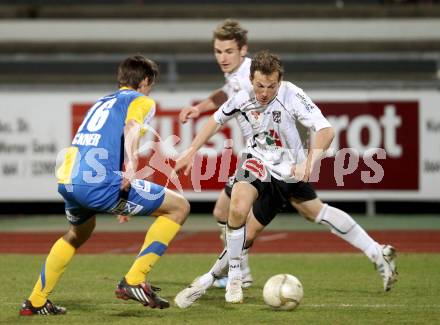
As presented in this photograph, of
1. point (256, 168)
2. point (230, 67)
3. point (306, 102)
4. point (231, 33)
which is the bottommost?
point (256, 168)

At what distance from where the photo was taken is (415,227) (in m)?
14.8

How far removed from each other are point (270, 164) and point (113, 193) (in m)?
1.66

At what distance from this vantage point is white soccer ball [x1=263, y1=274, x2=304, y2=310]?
7.32 metres

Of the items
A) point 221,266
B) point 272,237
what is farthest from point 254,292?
point 272,237

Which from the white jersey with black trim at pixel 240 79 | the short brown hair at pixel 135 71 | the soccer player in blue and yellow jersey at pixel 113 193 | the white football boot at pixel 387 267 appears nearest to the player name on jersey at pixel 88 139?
the soccer player in blue and yellow jersey at pixel 113 193

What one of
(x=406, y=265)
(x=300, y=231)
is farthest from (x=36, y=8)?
(x=406, y=265)

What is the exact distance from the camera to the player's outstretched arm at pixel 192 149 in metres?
7.72

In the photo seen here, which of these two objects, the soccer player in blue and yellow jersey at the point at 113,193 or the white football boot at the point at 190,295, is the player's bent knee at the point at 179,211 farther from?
the white football boot at the point at 190,295

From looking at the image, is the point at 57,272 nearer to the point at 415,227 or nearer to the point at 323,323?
the point at 323,323

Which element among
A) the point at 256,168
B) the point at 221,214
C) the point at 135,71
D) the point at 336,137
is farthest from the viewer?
the point at 336,137

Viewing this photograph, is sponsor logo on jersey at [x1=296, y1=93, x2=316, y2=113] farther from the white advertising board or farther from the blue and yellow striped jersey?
the white advertising board

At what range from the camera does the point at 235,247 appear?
26.3 feet

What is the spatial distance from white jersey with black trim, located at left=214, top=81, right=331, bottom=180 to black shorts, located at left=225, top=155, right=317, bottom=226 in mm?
68

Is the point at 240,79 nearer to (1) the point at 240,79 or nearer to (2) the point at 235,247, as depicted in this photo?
(1) the point at 240,79
